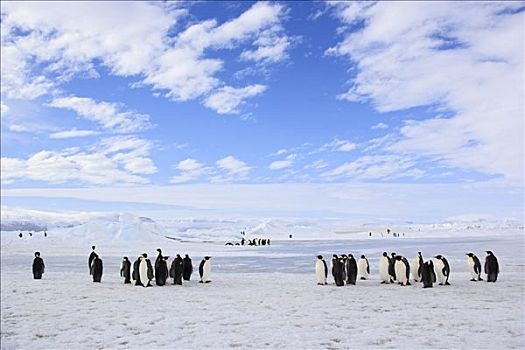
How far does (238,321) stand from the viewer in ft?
34.1

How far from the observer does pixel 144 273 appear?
16.9m

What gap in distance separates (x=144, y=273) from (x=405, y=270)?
310 inches

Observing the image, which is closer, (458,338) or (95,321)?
(458,338)

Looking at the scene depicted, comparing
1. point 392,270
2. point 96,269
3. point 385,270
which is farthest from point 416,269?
point 96,269

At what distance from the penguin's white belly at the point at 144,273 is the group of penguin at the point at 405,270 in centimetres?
522

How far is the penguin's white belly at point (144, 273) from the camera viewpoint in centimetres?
1686

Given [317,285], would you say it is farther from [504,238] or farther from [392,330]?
[392,330]

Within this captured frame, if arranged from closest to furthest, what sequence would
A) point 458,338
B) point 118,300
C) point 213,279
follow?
point 458,338 < point 118,300 < point 213,279

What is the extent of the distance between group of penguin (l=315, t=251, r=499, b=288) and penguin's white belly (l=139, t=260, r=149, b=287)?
206 inches

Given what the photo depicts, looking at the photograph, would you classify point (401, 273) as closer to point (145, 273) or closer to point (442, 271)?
point (442, 271)

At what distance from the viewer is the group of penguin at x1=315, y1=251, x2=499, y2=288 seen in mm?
15609

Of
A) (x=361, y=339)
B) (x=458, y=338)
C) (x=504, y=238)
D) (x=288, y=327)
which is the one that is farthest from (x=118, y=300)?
(x=504, y=238)

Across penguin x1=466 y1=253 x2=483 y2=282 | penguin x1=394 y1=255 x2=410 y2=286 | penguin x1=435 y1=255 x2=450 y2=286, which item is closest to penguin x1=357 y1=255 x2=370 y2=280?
penguin x1=394 y1=255 x2=410 y2=286

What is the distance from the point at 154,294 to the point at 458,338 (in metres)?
8.79
